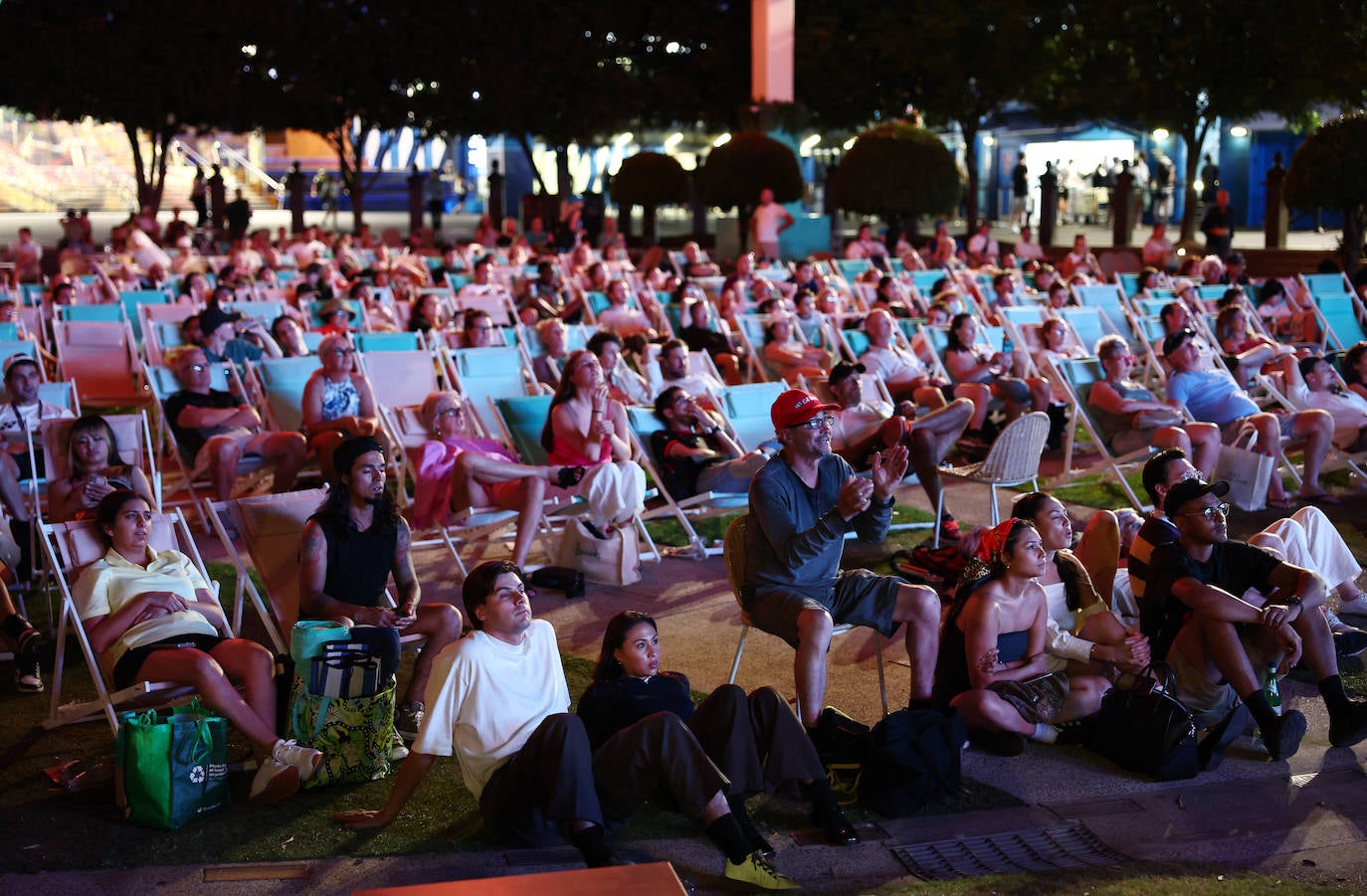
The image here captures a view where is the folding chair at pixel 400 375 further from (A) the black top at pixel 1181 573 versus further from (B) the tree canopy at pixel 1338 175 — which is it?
(B) the tree canopy at pixel 1338 175

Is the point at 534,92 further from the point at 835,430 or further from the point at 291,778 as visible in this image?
the point at 291,778

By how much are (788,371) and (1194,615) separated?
6133 mm

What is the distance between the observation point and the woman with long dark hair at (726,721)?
15.8 feet

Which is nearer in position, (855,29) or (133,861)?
(133,861)

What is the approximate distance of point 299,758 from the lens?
17.2ft

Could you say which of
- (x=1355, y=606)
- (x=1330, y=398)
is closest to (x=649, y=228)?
(x=1330, y=398)

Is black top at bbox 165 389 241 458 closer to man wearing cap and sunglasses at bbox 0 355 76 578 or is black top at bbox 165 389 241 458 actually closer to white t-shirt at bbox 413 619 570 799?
man wearing cap and sunglasses at bbox 0 355 76 578

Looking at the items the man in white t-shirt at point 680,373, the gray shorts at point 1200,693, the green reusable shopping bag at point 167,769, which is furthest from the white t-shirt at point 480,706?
the man in white t-shirt at point 680,373

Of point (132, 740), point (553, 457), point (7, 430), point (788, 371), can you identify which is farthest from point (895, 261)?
point (132, 740)

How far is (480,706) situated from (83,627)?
1.63m

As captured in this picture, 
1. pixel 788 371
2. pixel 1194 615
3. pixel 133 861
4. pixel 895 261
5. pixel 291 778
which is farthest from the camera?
pixel 895 261

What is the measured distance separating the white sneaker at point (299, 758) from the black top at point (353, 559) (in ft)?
2.61

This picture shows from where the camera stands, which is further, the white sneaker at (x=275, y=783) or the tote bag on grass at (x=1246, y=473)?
the tote bag on grass at (x=1246, y=473)

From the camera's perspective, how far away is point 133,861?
4.79 metres
